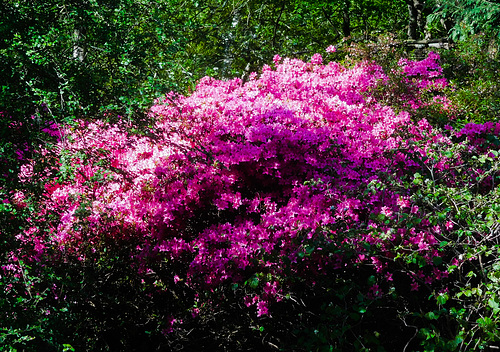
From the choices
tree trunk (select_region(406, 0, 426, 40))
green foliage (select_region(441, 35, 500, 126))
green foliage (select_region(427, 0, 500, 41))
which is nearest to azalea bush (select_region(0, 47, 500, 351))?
green foliage (select_region(441, 35, 500, 126))

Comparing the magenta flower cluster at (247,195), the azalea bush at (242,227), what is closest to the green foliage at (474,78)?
the azalea bush at (242,227)

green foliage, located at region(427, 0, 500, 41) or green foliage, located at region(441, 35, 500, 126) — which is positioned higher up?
green foliage, located at region(427, 0, 500, 41)

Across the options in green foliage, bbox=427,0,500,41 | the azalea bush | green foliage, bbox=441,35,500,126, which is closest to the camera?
the azalea bush

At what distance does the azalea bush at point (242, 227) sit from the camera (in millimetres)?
3047

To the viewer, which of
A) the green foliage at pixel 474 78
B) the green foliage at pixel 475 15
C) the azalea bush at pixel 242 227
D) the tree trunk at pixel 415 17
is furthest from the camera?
the tree trunk at pixel 415 17

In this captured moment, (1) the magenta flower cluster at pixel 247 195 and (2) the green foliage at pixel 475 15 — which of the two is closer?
(1) the magenta flower cluster at pixel 247 195

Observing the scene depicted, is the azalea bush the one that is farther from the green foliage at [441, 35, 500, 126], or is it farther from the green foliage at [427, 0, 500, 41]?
the green foliage at [427, 0, 500, 41]

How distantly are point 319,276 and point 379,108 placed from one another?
2.54m

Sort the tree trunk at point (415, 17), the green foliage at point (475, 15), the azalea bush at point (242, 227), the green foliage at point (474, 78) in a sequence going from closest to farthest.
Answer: the azalea bush at point (242, 227)
the green foliage at point (474, 78)
the green foliage at point (475, 15)
the tree trunk at point (415, 17)

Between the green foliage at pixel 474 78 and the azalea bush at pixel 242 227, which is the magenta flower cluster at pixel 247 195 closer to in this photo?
the azalea bush at pixel 242 227

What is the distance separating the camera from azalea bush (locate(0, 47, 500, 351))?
3.05m

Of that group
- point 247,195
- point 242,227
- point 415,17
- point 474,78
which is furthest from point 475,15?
point 242,227

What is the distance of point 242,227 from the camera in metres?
3.49

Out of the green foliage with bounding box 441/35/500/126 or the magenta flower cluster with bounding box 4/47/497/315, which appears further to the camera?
the green foliage with bounding box 441/35/500/126
